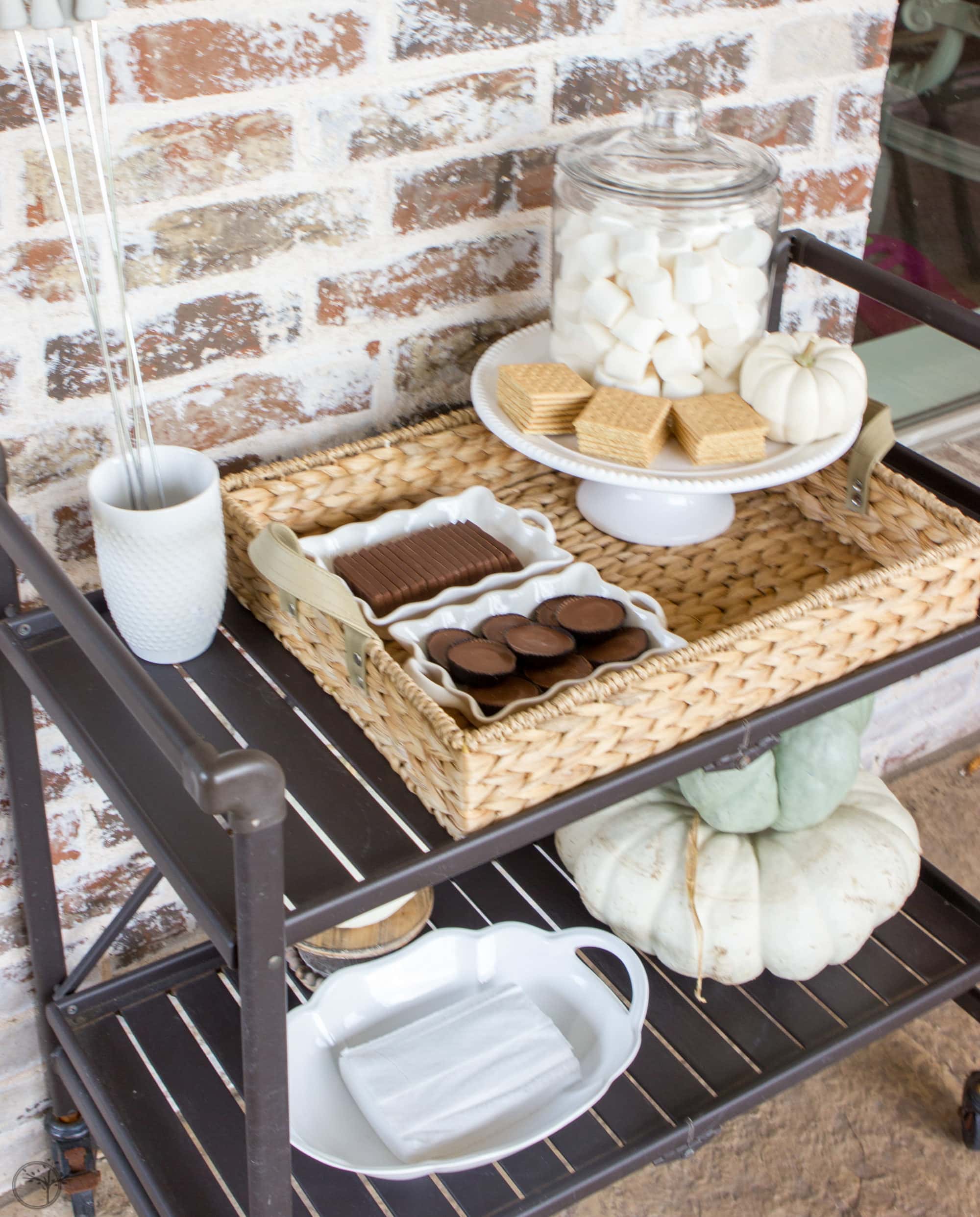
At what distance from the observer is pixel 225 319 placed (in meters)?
1.05

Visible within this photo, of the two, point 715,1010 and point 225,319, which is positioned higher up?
point 225,319

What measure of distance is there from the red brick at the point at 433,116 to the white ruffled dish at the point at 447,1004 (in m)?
0.73

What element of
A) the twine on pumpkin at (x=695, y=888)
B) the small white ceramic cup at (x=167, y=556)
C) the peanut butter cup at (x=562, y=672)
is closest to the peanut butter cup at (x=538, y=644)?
the peanut butter cup at (x=562, y=672)

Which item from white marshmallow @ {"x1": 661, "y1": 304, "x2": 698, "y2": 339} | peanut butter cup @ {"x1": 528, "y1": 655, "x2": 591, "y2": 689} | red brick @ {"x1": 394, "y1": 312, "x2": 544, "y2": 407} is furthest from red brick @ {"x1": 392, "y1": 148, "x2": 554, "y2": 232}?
peanut butter cup @ {"x1": 528, "y1": 655, "x2": 591, "y2": 689}

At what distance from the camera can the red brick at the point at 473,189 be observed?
1.09 metres

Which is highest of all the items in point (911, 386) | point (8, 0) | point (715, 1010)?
point (8, 0)

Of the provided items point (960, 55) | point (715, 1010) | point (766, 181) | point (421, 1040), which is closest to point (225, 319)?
point (766, 181)

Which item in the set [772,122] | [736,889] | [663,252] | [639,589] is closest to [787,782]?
[736,889]

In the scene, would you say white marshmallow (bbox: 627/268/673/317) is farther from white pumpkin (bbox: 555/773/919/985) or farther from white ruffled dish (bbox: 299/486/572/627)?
white pumpkin (bbox: 555/773/919/985)

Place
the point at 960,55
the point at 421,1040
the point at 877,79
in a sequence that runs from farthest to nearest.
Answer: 1. the point at 960,55
2. the point at 877,79
3. the point at 421,1040

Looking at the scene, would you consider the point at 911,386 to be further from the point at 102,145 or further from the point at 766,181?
the point at 102,145

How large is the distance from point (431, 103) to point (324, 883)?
0.64 meters

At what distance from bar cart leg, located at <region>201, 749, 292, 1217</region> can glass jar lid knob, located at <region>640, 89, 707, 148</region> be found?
0.67 m

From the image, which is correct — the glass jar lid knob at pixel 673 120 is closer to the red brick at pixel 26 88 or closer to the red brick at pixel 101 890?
the red brick at pixel 26 88
